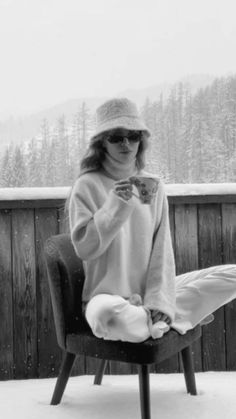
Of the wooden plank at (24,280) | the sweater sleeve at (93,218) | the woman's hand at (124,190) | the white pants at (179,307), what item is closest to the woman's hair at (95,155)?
the sweater sleeve at (93,218)

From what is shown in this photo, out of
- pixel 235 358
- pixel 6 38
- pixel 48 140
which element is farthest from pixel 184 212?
pixel 6 38

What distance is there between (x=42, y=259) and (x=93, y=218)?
950mm

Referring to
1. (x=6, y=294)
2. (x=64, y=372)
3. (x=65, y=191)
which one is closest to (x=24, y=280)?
(x=6, y=294)

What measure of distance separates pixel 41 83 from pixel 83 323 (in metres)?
2.50

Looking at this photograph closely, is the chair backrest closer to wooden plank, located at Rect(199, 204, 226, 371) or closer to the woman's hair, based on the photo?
the woman's hair

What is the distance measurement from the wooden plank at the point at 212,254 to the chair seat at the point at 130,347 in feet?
2.58

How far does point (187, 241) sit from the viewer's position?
115 inches

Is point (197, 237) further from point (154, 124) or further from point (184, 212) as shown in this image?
point (154, 124)

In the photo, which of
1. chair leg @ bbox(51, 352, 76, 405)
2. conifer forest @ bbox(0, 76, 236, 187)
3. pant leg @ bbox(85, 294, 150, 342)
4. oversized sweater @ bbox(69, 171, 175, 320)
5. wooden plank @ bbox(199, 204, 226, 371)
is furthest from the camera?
conifer forest @ bbox(0, 76, 236, 187)

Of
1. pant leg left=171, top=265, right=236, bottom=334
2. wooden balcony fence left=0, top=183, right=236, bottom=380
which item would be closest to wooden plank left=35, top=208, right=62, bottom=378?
wooden balcony fence left=0, top=183, right=236, bottom=380

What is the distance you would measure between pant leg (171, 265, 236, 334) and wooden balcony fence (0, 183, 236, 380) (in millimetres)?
792

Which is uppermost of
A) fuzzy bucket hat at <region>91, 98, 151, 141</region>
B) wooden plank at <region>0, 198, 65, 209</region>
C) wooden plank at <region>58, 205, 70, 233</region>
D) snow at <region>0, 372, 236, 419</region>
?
fuzzy bucket hat at <region>91, 98, 151, 141</region>

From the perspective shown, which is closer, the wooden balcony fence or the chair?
the chair

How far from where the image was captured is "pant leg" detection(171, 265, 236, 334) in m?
2.10
